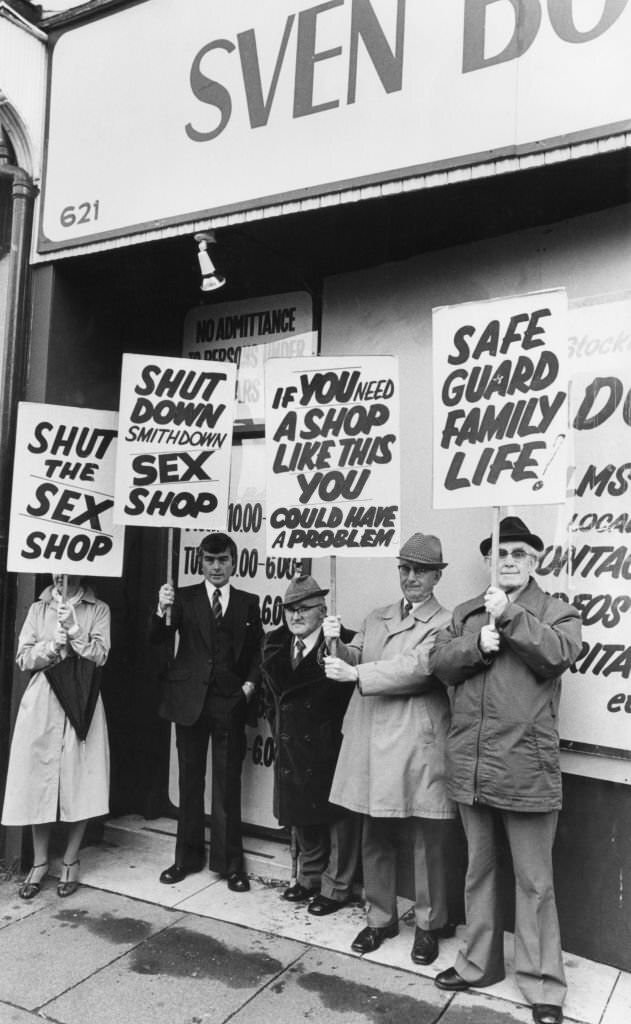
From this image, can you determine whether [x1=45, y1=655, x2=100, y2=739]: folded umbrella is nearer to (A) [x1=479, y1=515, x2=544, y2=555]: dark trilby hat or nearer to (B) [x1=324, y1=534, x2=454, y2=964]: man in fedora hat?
(B) [x1=324, y1=534, x2=454, y2=964]: man in fedora hat

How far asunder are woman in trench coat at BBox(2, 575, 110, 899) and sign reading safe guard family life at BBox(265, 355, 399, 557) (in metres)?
1.68

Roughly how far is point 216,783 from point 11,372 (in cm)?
312

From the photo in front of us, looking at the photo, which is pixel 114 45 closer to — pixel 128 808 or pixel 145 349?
pixel 145 349

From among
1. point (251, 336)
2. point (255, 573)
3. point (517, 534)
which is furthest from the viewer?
point (251, 336)

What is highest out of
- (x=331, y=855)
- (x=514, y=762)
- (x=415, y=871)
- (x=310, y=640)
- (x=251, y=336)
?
(x=251, y=336)

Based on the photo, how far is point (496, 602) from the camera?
12.7ft

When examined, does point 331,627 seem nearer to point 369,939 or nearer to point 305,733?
point 305,733

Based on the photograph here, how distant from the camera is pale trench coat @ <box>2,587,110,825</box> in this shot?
5.25m

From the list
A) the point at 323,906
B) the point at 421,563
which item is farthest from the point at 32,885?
the point at 421,563

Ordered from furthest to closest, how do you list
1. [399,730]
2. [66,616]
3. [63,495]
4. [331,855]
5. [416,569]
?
[63,495] < [66,616] < [331,855] < [416,569] < [399,730]

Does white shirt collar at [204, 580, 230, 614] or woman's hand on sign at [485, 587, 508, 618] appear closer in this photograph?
woman's hand on sign at [485, 587, 508, 618]

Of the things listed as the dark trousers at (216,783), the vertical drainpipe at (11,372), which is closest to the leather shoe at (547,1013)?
the dark trousers at (216,783)

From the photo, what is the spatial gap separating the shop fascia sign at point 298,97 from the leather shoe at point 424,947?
408 centimetres

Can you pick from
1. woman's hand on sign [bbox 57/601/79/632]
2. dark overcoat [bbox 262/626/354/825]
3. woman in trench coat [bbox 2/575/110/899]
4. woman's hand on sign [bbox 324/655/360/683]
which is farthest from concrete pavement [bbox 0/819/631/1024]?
woman's hand on sign [bbox 57/601/79/632]
